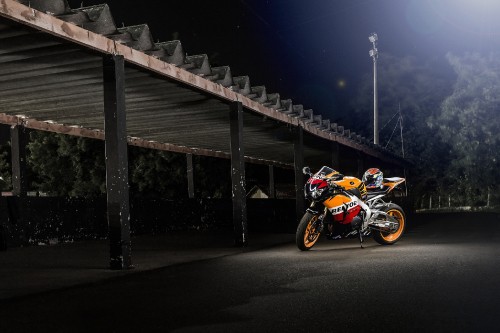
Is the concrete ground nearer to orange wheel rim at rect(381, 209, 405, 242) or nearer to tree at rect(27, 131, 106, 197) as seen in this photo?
orange wheel rim at rect(381, 209, 405, 242)

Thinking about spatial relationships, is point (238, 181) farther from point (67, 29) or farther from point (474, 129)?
point (474, 129)

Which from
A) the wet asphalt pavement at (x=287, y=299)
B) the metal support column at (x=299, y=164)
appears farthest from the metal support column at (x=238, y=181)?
the metal support column at (x=299, y=164)

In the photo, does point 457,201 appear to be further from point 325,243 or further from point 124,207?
point 124,207

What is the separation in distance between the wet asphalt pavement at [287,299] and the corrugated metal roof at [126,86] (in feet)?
10.7

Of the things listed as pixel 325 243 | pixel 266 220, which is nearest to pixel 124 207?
pixel 325 243

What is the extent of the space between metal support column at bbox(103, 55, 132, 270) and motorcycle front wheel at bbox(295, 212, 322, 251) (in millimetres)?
3463

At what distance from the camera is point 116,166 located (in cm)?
963

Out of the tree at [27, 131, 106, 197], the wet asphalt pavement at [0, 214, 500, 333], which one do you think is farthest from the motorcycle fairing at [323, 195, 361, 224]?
the tree at [27, 131, 106, 197]

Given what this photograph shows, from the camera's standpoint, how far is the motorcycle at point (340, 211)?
39.5 feet

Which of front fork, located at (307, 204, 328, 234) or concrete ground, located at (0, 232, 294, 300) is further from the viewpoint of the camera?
front fork, located at (307, 204, 328, 234)

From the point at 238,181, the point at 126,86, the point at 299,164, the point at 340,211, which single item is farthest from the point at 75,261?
the point at 299,164

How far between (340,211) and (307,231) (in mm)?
689

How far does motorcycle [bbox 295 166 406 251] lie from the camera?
39.5ft

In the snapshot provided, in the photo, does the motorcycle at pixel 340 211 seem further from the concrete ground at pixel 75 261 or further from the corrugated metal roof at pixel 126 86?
the corrugated metal roof at pixel 126 86
